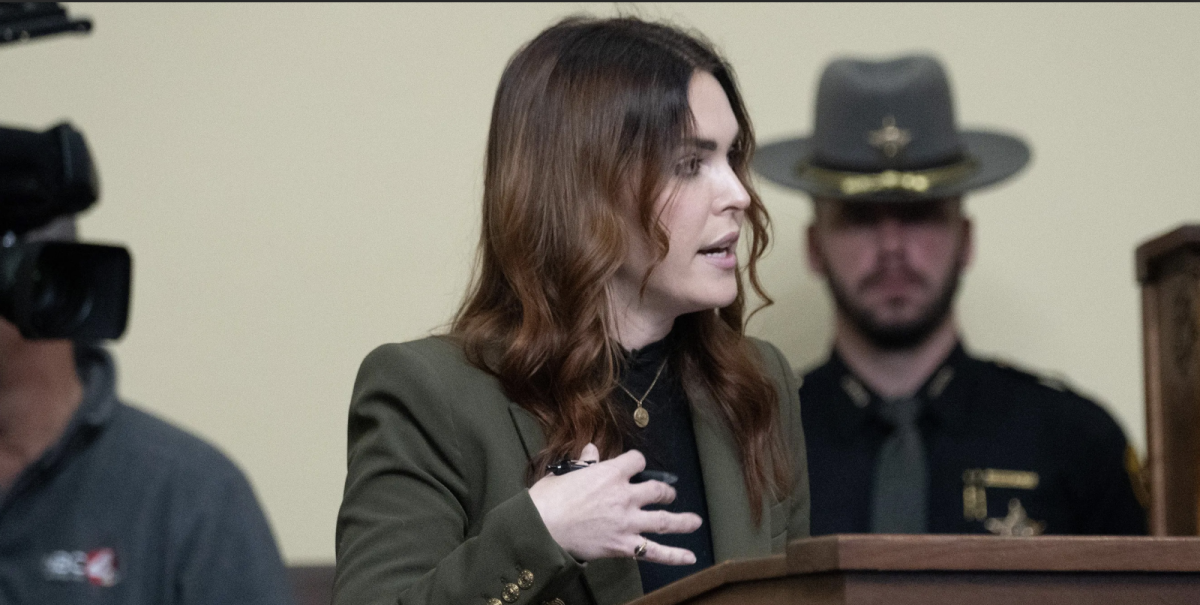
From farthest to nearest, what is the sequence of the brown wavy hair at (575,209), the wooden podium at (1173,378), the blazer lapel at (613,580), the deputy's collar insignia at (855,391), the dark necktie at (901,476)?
the deputy's collar insignia at (855,391) < the dark necktie at (901,476) < the wooden podium at (1173,378) < the brown wavy hair at (575,209) < the blazer lapel at (613,580)

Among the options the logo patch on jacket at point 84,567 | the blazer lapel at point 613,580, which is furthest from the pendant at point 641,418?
the logo patch on jacket at point 84,567

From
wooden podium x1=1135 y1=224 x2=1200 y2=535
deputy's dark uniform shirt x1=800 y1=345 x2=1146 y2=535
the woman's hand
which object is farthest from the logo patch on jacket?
wooden podium x1=1135 y1=224 x2=1200 y2=535

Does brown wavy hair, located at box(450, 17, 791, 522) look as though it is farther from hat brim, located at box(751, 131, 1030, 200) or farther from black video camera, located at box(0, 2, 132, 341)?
hat brim, located at box(751, 131, 1030, 200)

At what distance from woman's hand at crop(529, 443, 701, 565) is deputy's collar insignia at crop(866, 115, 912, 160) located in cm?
188

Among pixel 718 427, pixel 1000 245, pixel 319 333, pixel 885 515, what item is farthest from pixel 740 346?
pixel 1000 245

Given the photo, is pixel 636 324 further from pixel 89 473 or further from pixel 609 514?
pixel 89 473

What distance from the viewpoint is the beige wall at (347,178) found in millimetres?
2980

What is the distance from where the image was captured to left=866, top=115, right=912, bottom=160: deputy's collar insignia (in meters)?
3.07

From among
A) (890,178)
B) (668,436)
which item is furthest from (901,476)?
(668,436)

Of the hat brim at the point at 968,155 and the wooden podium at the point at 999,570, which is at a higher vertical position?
the hat brim at the point at 968,155

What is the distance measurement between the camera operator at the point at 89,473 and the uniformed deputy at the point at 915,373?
1.24 meters

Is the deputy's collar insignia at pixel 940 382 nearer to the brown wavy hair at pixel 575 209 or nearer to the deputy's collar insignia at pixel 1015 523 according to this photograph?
the deputy's collar insignia at pixel 1015 523

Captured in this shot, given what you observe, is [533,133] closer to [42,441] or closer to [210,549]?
[210,549]

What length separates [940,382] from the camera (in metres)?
2.99
